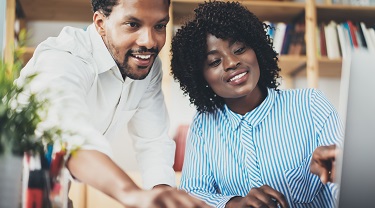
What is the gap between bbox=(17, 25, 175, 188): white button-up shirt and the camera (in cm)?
87

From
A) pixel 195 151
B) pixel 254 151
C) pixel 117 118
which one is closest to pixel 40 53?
pixel 117 118

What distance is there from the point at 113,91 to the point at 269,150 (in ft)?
1.80

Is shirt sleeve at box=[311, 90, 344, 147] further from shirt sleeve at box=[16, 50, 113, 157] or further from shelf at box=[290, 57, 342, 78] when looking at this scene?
shelf at box=[290, 57, 342, 78]

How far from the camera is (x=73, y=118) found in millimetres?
851

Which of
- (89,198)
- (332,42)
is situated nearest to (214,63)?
(89,198)

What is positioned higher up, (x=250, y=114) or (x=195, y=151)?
(x=250, y=114)

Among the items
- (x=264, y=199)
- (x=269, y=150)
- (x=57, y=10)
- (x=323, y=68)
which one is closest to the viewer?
(x=264, y=199)

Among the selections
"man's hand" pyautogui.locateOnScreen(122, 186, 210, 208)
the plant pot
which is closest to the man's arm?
"man's hand" pyautogui.locateOnScreen(122, 186, 210, 208)

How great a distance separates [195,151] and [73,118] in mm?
748

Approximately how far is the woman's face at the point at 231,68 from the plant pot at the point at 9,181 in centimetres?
91

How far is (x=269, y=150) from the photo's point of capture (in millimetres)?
1498

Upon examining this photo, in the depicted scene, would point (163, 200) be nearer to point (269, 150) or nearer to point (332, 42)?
point (269, 150)

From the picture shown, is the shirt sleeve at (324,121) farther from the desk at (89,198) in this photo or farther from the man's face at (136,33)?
the desk at (89,198)

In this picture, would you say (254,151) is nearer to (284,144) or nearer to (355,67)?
(284,144)
